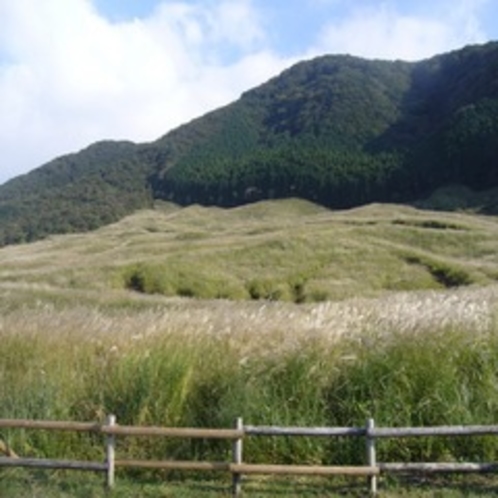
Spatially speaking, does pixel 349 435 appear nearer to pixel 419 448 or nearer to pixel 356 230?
pixel 419 448

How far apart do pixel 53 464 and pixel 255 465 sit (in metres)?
1.93

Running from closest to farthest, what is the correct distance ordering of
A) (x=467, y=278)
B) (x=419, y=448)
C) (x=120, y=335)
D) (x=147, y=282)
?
(x=419, y=448) < (x=120, y=335) < (x=467, y=278) < (x=147, y=282)

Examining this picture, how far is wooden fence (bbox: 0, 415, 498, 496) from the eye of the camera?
7582 millimetres

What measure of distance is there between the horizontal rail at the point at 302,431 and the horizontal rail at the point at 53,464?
147cm

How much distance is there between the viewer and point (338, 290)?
5988 cm

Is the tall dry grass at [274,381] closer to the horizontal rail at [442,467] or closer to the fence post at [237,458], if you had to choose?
the horizontal rail at [442,467]

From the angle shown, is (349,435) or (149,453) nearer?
(349,435)

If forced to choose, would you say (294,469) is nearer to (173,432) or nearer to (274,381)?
(173,432)

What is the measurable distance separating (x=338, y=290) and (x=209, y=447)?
51896 millimetres

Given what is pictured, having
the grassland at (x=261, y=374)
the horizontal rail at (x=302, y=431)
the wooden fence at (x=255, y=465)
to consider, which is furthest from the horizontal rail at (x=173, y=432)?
the grassland at (x=261, y=374)

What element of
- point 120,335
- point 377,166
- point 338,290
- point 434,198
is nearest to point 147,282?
point 338,290

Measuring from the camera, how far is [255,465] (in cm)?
758

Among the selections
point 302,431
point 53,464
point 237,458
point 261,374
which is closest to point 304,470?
point 302,431

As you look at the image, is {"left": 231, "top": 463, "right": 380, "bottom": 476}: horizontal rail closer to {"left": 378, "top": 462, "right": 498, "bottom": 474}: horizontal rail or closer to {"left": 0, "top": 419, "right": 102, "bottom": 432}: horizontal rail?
{"left": 378, "top": 462, "right": 498, "bottom": 474}: horizontal rail
